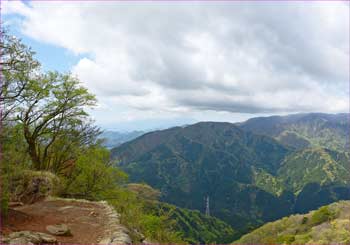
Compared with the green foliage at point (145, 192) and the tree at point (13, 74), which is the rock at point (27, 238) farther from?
the green foliage at point (145, 192)

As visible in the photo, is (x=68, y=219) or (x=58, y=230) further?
(x=68, y=219)

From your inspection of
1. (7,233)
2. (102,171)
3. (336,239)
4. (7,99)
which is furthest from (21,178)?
(336,239)

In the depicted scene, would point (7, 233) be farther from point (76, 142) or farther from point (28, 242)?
point (76, 142)

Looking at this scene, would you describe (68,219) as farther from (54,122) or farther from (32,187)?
(54,122)

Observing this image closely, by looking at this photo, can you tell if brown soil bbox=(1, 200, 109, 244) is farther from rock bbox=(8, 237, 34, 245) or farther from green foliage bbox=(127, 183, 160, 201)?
green foliage bbox=(127, 183, 160, 201)

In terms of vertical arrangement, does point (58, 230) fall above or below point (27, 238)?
below

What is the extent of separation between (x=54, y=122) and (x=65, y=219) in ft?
46.0

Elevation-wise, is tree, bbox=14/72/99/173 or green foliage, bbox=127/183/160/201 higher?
tree, bbox=14/72/99/173

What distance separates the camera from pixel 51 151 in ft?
105

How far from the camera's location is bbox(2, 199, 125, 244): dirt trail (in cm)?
1443

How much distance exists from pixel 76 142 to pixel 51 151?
2.65 metres

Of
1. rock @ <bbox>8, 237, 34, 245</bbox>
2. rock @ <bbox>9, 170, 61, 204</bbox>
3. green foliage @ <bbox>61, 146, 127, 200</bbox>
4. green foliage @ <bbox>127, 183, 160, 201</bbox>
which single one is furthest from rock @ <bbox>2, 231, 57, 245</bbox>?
green foliage @ <bbox>127, 183, 160, 201</bbox>

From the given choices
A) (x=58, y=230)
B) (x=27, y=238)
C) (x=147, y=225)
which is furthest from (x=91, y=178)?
(x=27, y=238)

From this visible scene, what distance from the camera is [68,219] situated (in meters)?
17.8
